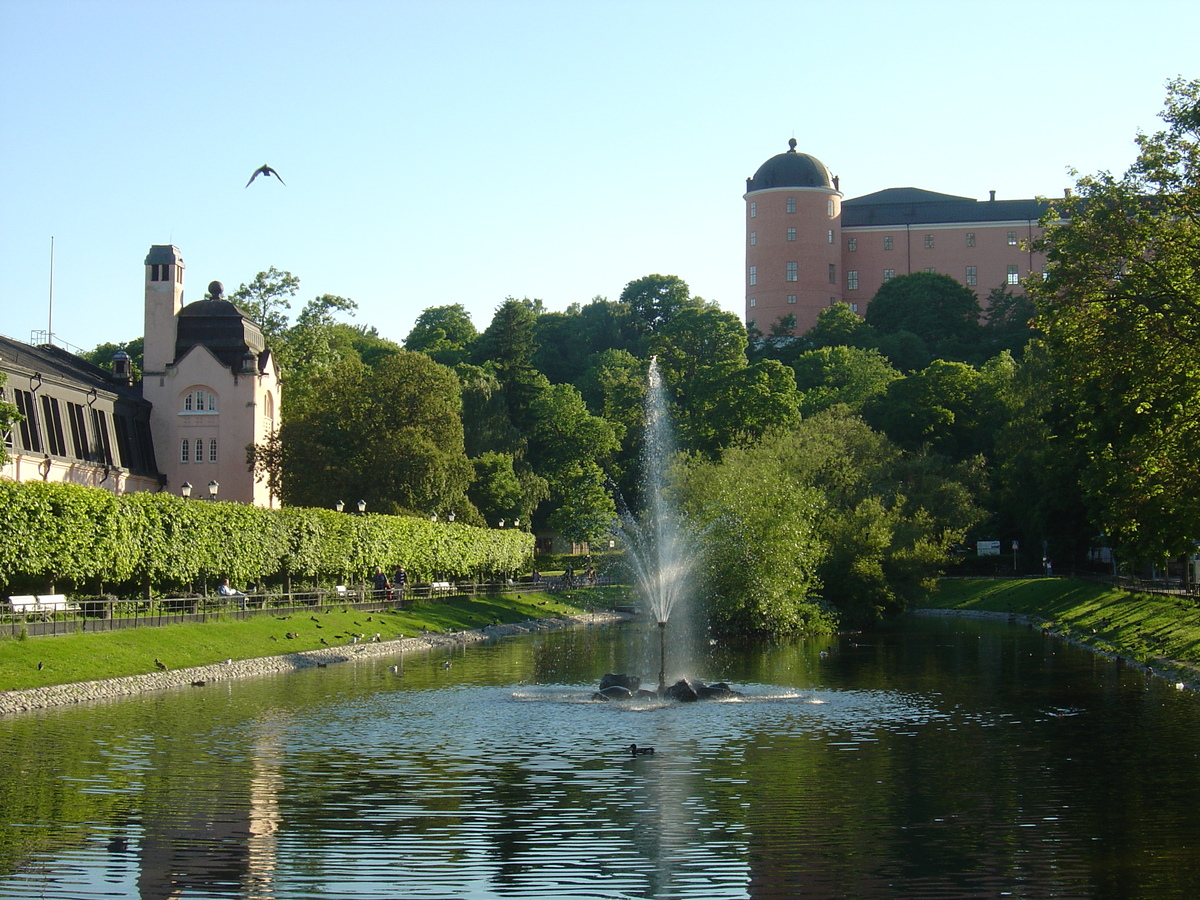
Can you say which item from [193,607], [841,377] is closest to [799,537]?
[193,607]

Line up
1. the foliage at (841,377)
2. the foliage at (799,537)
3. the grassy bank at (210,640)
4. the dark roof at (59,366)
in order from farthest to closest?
the foliage at (841,377), the dark roof at (59,366), the foliage at (799,537), the grassy bank at (210,640)

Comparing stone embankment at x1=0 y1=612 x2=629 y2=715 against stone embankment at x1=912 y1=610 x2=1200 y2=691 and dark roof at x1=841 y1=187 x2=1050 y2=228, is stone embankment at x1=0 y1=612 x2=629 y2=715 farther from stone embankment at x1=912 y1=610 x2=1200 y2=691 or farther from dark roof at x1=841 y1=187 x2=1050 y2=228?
dark roof at x1=841 y1=187 x2=1050 y2=228

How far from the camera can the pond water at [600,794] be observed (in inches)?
580

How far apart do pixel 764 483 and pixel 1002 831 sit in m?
39.3

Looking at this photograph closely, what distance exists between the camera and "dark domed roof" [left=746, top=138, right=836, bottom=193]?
141 m

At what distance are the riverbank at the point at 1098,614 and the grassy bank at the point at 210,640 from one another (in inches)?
1030

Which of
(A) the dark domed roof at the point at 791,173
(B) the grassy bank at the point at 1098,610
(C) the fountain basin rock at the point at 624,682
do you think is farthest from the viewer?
(A) the dark domed roof at the point at 791,173

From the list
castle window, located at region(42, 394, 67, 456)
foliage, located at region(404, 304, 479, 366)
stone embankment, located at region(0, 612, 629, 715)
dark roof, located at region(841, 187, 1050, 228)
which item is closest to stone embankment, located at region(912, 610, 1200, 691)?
stone embankment, located at region(0, 612, 629, 715)

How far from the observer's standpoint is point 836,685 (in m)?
35.8

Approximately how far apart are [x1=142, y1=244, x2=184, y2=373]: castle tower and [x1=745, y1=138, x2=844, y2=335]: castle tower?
257 ft

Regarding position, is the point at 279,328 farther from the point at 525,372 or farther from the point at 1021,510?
the point at 1021,510

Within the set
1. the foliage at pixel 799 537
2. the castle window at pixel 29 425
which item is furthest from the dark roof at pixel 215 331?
the foliage at pixel 799 537

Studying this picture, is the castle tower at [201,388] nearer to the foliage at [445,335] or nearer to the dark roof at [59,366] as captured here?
the dark roof at [59,366]

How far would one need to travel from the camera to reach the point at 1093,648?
1885 inches
